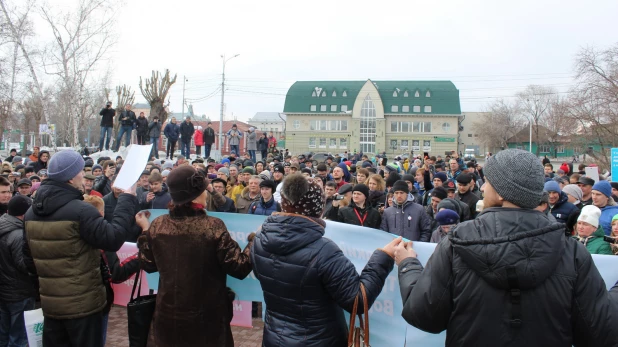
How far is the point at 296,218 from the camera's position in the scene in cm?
271

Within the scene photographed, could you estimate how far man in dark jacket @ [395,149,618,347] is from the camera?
1.88 meters

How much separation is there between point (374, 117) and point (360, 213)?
71.8 meters

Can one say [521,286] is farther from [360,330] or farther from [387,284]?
[387,284]

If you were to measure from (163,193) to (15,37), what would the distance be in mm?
20128

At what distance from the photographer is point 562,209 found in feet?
21.9

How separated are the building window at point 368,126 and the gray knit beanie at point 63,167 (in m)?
74.5

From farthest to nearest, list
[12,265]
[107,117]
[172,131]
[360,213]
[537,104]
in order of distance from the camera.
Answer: [537,104] < [172,131] < [107,117] < [360,213] < [12,265]

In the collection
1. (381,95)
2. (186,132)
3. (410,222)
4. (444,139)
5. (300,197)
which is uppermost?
(381,95)

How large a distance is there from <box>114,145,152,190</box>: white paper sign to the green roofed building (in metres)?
72.7

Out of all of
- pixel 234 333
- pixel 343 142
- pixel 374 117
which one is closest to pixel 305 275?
pixel 234 333

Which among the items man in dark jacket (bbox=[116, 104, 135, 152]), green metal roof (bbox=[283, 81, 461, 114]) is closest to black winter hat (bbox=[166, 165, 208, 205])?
man in dark jacket (bbox=[116, 104, 135, 152])

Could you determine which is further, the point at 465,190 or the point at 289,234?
the point at 465,190

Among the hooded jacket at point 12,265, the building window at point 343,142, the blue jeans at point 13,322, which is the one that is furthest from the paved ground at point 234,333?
the building window at point 343,142

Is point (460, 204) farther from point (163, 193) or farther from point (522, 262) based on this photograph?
point (522, 262)
